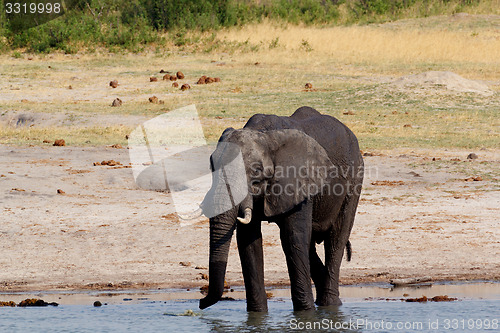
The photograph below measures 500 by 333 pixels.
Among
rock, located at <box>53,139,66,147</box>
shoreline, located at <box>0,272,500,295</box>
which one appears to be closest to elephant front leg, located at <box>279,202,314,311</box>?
shoreline, located at <box>0,272,500,295</box>

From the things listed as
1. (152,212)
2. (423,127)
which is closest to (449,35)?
(423,127)

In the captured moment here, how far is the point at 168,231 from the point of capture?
38.1 ft

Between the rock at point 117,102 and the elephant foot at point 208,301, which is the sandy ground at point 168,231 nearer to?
the elephant foot at point 208,301

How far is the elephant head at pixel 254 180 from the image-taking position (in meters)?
Result: 6.64

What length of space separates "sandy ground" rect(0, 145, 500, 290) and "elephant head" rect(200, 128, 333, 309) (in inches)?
107

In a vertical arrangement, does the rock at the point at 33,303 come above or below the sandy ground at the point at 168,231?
above

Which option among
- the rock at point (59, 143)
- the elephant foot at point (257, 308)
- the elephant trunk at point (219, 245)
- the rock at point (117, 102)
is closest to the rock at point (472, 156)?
the rock at point (59, 143)

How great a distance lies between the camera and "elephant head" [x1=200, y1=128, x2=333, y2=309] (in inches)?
261

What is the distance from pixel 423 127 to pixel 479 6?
27.0m

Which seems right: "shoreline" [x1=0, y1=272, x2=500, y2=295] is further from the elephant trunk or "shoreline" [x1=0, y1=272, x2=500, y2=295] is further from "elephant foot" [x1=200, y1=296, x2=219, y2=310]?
the elephant trunk

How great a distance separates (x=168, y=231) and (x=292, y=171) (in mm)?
4702

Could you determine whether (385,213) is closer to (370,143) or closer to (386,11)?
(370,143)

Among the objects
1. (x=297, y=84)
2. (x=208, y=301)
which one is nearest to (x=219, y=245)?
(x=208, y=301)

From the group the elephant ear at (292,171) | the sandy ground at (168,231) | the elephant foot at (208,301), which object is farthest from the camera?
the sandy ground at (168,231)
